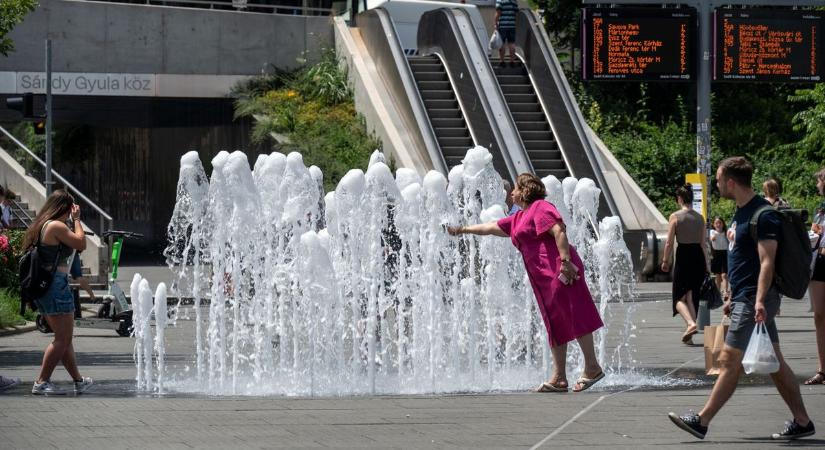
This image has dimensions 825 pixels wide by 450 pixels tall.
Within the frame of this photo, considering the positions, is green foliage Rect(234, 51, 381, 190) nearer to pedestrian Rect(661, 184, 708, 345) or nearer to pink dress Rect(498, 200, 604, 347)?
pedestrian Rect(661, 184, 708, 345)

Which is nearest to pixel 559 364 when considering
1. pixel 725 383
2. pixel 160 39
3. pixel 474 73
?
pixel 725 383

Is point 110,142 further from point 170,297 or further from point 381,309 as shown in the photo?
point 381,309

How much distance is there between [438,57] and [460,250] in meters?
21.7

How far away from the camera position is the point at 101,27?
34219 millimetres

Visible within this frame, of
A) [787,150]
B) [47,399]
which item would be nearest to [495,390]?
[47,399]

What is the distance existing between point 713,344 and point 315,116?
21522 millimetres

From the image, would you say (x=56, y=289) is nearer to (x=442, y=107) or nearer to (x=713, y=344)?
(x=713, y=344)

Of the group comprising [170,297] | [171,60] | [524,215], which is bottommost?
[170,297]

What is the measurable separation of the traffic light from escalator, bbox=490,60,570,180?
1140 centimetres

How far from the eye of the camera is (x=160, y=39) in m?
34.8

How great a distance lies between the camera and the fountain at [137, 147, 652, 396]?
476 inches

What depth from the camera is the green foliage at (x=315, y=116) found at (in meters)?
31.0

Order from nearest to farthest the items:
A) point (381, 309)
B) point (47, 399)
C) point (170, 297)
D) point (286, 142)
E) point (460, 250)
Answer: point (47, 399) < point (381, 309) < point (460, 250) < point (170, 297) < point (286, 142)

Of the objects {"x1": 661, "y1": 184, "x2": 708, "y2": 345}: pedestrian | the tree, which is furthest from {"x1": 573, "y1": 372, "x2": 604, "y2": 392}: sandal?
the tree
